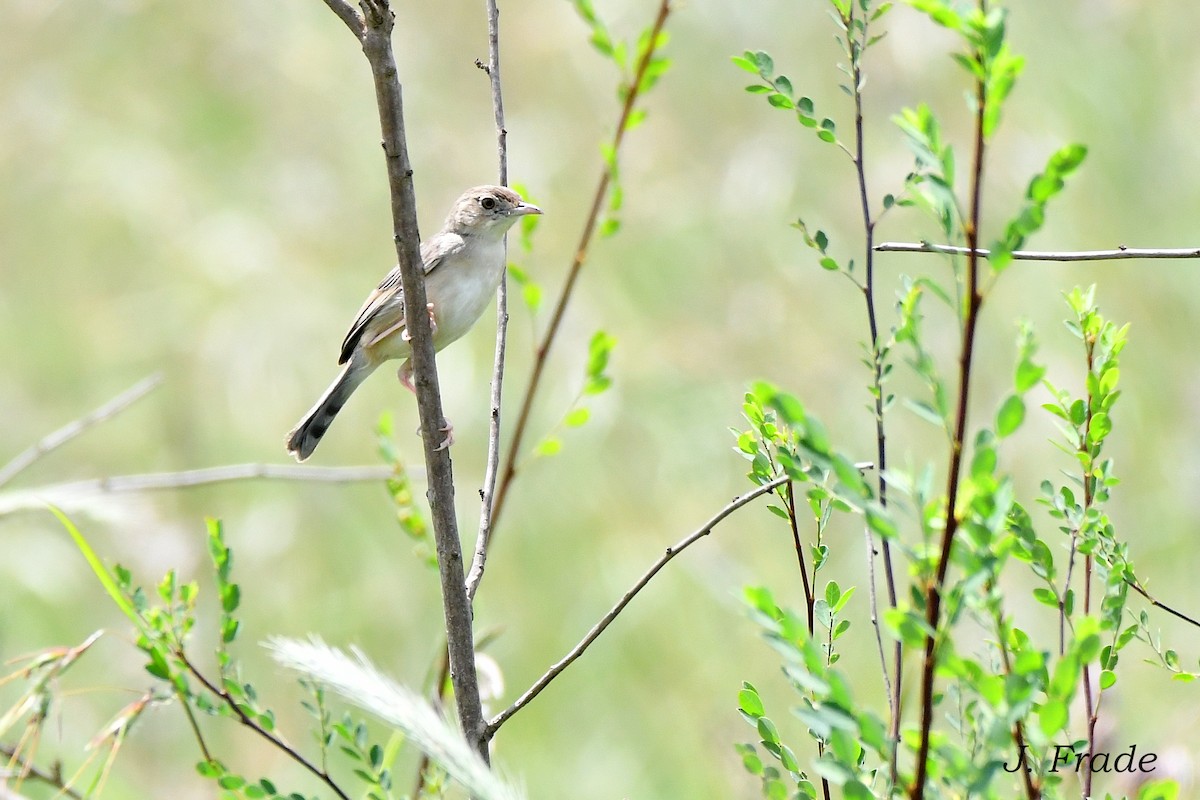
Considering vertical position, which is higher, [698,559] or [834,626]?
[698,559]

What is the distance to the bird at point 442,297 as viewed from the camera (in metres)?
4.21

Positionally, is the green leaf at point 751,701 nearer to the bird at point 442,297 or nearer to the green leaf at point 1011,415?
the green leaf at point 1011,415

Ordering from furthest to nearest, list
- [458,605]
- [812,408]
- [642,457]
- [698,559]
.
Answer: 1. [642,457]
2. [812,408]
3. [698,559]
4. [458,605]

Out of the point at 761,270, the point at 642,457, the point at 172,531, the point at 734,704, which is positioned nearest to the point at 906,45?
the point at 761,270

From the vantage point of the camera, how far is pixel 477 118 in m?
7.10

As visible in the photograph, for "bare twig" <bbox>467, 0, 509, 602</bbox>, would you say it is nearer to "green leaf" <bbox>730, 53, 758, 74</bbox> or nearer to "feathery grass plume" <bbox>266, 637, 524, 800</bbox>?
"feathery grass plume" <bbox>266, 637, 524, 800</bbox>

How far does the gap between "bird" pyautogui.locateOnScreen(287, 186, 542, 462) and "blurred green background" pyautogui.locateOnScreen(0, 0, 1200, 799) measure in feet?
2.98

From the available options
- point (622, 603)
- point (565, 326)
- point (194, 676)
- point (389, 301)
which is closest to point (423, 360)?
point (622, 603)

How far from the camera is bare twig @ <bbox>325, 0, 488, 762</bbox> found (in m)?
1.87

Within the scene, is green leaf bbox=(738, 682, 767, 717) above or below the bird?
below

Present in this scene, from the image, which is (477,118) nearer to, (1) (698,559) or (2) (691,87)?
(2) (691,87)

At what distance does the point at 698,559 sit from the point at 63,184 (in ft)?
14.8

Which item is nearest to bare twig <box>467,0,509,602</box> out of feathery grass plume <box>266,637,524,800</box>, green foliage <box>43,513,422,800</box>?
green foliage <box>43,513,422,800</box>

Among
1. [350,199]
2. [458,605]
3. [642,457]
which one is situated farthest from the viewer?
[350,199]
